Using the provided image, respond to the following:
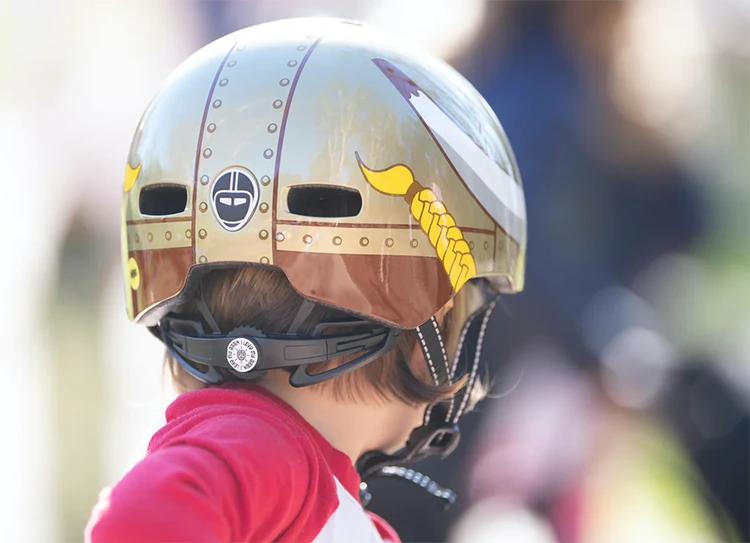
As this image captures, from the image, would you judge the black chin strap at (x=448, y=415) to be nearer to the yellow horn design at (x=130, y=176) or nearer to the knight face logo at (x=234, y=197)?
the knight face logo at (x=234, y=197)

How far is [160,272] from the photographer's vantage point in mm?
975

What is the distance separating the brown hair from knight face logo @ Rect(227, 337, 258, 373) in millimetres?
38

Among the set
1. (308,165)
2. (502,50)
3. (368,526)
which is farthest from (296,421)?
(502,50)

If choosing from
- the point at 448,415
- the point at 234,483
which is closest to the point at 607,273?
the point at 448,415

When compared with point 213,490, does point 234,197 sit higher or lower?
higher

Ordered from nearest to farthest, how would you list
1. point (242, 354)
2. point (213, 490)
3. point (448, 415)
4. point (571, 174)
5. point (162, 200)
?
point (213, 490) < point (242, 354) < point (162, 200) < point (448, 415) < point (571, 174)

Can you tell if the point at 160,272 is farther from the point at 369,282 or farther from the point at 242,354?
the point at 369,282

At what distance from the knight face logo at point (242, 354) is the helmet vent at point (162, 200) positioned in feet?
0.68

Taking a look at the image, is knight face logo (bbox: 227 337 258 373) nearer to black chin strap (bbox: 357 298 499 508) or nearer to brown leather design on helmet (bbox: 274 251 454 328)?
brown leather design on helmet (bbox: 274 251 454 328)

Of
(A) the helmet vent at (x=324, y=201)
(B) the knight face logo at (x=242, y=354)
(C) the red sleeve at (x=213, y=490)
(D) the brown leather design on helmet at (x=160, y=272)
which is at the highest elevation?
(A) the helmet vent at (x=324, y=201)

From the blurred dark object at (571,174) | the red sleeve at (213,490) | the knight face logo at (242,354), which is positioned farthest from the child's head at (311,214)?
the blurred dark object at (571,174)

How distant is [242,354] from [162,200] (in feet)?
0.89

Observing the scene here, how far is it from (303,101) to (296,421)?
39cm

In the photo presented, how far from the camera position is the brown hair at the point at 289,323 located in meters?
0.93
